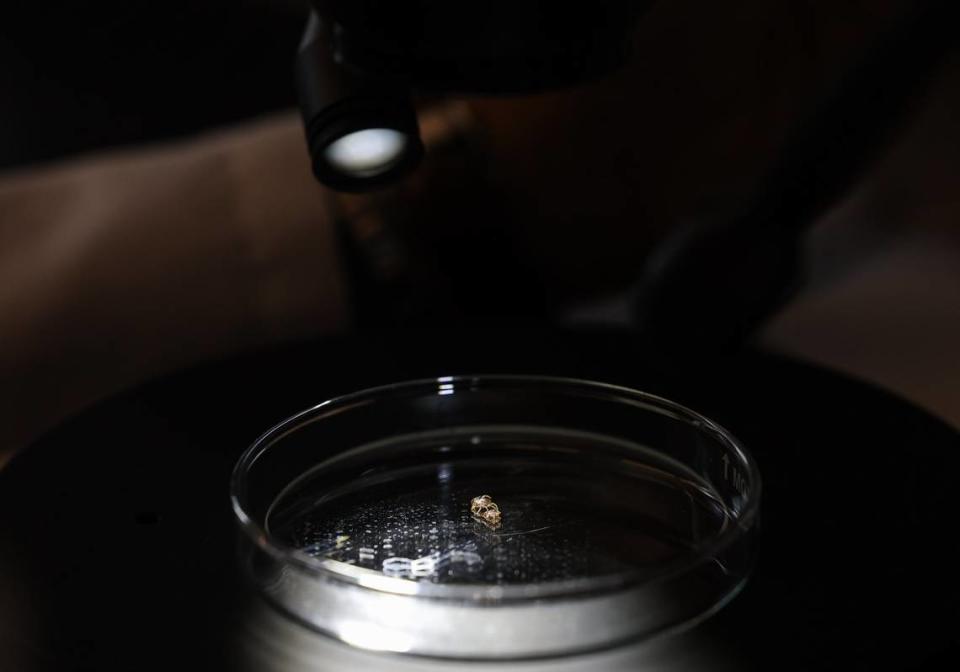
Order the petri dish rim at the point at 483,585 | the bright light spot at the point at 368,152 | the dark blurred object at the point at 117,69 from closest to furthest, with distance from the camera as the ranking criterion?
1. the petri dish rim at the point at 483,585
2. the bright light spot at the point at 368,152
3. the dark blurred object at the point at 117,69

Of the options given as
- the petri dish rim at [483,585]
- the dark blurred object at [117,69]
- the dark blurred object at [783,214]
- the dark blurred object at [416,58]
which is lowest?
the petri dish rim at [483,585]

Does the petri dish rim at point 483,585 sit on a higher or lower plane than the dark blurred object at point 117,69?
lower

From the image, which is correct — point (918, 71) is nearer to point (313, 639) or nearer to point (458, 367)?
point (458, 367)

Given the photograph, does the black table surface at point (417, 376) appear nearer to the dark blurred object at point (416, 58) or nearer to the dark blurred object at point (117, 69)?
the dark blurred object at point (416, 58)

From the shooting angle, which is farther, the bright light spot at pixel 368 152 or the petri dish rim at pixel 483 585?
the bright light spot at pixel 368 152

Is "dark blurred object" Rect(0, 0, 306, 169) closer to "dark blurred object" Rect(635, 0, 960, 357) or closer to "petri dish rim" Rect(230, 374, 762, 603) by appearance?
"dark blurred object" Rect(635, 0, 960, 357)

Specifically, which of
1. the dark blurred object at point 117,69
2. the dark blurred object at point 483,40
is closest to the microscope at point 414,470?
the dark blurred object at point 483,40

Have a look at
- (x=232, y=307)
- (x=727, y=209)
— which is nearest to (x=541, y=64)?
(x=727, y=209)

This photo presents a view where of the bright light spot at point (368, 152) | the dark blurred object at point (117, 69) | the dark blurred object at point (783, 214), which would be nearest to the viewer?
the bright light spot at point (368, 152)
